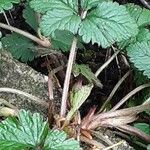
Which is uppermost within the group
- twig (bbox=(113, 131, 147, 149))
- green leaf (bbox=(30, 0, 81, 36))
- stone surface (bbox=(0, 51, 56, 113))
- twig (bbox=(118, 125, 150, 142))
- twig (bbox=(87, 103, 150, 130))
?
green leaf (bbox=(30, 0, 81, 36))

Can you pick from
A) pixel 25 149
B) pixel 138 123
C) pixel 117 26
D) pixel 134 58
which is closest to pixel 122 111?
pixel 138 123

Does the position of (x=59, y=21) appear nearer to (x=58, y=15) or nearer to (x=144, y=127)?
(x=58, y=15)

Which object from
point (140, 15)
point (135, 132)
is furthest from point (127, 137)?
point (140, 15)

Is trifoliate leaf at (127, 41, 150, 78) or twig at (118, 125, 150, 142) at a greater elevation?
trifoliate leaf at (127, 41, 150, 78)

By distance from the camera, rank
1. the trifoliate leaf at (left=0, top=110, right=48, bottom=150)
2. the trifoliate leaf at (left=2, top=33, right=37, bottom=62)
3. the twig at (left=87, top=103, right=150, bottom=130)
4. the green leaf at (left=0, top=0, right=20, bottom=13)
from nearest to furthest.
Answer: the trifoliate leaf at (left=0, top=110, right=48, bottom=150)
the green leaf at (left=0, top=0, right=20, bottom=13)
the twig at (left=87, top=103, right=150, bottom=130)
the trifoliate leaf at (left=2, top=33, right=37, bottom=62)

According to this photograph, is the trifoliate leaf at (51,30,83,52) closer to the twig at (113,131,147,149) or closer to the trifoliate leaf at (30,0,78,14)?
the trifoliate leaf at (30,0,78,14)

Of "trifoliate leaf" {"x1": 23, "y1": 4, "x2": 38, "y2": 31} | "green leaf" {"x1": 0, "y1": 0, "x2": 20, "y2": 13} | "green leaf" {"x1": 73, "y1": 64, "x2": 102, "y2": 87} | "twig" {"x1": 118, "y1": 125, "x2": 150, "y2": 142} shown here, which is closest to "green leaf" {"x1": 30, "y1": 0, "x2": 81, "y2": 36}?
"green leaf" {"x1": 0, "y1": 0, "x2": 20, "y2": 13}

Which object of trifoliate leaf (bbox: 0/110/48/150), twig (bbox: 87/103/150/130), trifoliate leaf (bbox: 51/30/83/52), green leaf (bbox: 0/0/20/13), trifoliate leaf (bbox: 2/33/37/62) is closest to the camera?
trifoliate leaf (bbox: 0/110/48/150)

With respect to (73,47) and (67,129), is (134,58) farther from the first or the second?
(67,129)
